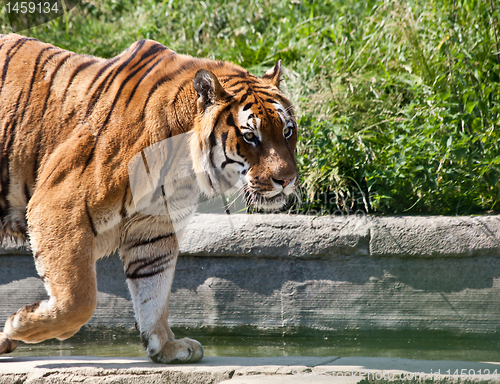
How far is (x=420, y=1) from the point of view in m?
5.29


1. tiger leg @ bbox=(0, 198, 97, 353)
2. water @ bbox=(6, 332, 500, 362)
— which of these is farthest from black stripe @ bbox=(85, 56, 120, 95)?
water @ bbox=(6, 332, 500, 362)

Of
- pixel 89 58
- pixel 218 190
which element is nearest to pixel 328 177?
pixel 218 190

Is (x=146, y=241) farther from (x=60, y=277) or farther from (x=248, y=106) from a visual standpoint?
(x=248, y=106)

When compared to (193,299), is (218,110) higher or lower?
higher

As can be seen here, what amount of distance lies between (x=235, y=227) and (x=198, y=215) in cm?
33

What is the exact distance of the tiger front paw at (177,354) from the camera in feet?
8.93

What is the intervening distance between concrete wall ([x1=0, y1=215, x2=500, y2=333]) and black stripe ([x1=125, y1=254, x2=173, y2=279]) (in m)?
0.86

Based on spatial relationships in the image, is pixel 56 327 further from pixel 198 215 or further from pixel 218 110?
pixel 198 215

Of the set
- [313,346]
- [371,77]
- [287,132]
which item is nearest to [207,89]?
[287,132]

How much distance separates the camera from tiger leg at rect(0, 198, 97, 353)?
2318 millimetres

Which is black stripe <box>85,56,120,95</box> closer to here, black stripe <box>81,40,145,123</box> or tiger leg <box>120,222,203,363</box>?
black stripe <box>81,40,145,123</box>

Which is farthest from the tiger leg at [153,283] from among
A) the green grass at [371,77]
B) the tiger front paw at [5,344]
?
the green grass at [371,77]

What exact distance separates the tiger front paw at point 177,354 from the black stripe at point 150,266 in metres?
0.38

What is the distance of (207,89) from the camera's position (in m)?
2.48
